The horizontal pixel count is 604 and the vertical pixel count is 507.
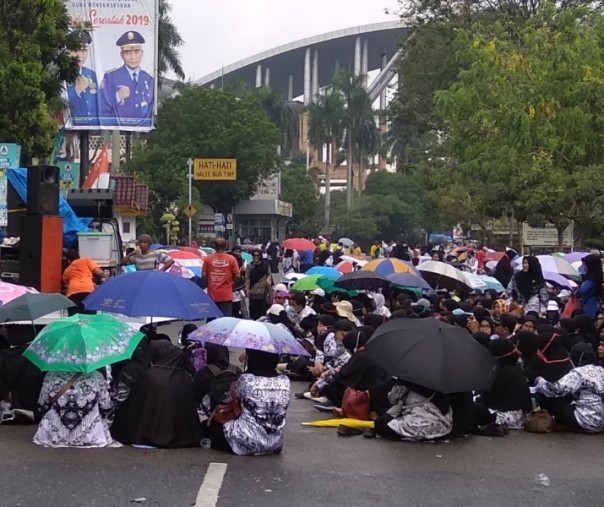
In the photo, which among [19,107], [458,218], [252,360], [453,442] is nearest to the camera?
[252,360]

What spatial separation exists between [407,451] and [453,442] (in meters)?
0.69

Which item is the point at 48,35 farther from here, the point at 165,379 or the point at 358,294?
the point at 165,379

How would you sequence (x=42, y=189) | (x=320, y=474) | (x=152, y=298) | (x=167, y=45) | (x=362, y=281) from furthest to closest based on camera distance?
1. (x=167, y=45)
2. (x=362, y=281)
3. (x=42, y=189)
4. (x=152, y=298)
5. (x=320, y=474)

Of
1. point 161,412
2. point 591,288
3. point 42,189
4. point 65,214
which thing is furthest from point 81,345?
point 65,214

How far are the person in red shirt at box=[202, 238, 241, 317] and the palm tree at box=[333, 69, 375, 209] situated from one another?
267 feet

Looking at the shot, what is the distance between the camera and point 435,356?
32.5ft

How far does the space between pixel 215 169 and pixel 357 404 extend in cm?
4341

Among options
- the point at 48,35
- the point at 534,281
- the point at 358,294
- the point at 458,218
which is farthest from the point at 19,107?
the point at 458,218

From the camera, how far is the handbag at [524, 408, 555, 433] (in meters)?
11.0

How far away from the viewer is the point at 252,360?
31.0 ft

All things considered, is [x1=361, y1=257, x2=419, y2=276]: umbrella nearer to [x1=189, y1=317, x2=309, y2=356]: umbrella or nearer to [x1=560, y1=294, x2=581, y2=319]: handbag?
[x1=560, y1=294, x2=581, y2=319]: handbag

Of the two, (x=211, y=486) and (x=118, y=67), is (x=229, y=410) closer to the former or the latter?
(x=211, y=486)

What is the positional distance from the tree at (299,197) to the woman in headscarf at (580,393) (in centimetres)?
7703

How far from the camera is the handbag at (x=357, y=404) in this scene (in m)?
11.3
